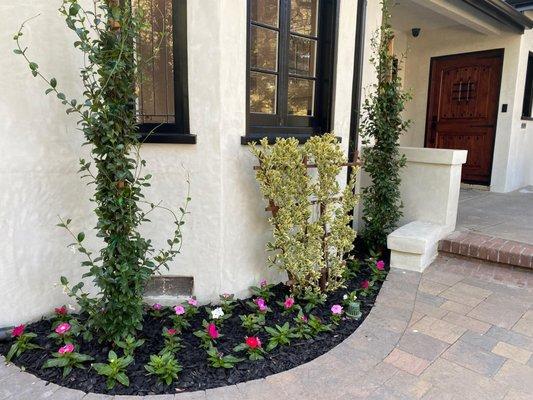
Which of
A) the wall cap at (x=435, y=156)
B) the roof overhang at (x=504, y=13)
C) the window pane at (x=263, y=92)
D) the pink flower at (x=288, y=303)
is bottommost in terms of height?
the pink flower at (x=288, y=303)

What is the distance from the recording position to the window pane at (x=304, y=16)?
2992mm

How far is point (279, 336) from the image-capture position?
226 centimetres

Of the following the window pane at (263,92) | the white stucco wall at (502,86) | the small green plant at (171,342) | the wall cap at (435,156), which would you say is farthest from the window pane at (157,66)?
the white stucco wall at (502,86)

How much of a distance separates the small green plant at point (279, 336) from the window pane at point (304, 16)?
2.13 meters

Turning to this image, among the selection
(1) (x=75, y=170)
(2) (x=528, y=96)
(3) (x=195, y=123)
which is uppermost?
(2) (x=528, y=96)

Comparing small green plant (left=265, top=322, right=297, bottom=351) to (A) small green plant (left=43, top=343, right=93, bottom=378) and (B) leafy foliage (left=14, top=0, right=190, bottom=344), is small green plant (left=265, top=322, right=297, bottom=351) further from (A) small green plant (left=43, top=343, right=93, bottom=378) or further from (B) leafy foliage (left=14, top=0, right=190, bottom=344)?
(A) small green plant (left=43, top=343, right=93, bottom=378)

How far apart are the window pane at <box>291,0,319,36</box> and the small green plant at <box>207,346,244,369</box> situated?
2.31 meters

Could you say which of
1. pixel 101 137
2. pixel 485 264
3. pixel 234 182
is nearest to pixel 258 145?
pixel 234 182

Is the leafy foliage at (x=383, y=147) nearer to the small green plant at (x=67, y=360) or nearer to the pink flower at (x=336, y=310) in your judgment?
the pink flower at (x=336, y=310)

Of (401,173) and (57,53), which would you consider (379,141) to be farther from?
(57,53)

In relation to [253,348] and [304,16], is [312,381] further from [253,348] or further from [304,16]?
[304,16]

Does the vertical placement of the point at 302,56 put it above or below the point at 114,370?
above

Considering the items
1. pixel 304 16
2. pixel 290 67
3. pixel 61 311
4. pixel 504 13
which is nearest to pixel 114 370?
pixel 61 311

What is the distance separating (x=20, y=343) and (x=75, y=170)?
3.32 feet
